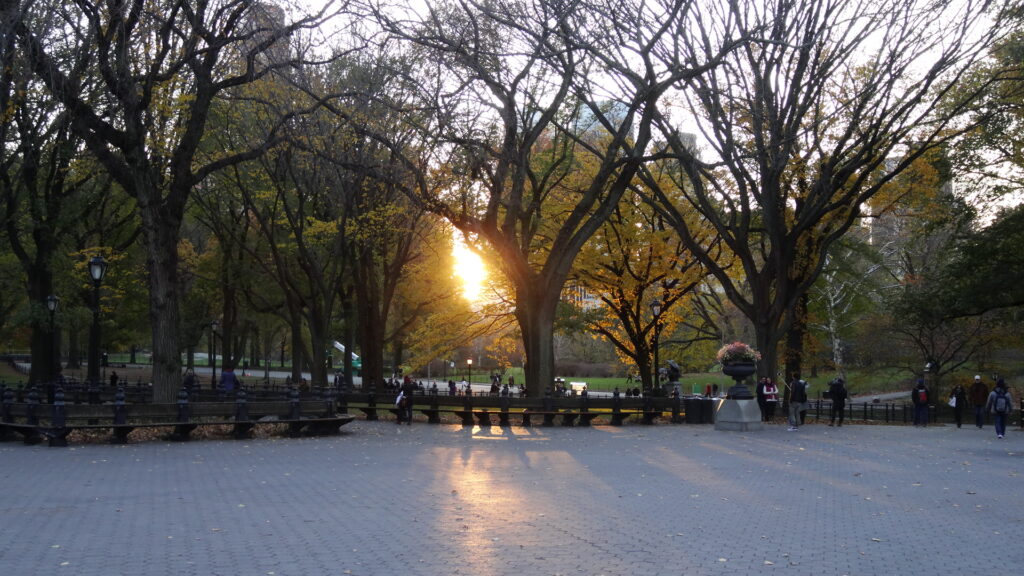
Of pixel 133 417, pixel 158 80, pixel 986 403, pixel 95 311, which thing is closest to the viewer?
pixel 133 417

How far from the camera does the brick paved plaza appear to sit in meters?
7.23

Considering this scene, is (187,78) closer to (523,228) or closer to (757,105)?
(523,228)

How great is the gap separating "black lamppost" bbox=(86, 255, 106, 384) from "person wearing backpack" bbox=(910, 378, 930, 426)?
23664 millimetres

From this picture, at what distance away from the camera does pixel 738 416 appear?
71.6 feet

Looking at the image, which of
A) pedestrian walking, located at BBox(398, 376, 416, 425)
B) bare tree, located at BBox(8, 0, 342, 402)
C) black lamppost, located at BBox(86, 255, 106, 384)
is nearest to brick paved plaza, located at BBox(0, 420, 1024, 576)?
bare tree, located at BBox(8, 0, 342, 402)

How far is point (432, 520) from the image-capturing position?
8984 millimetres

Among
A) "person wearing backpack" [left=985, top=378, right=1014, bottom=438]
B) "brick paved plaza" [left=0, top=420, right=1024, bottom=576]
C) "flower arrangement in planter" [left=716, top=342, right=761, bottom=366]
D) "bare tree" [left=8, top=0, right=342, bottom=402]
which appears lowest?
"brick paved plaza" [left=0, top=420, right=1024, bottom=576]

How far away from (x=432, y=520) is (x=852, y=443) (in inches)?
506

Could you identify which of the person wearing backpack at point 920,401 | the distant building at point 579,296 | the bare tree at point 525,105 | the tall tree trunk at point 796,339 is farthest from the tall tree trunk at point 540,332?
the person wearing backpack at point 920,401

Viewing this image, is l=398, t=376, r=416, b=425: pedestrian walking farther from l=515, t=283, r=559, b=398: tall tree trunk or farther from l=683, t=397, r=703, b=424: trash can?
l=683, t=397, r=703, b=424: trash can

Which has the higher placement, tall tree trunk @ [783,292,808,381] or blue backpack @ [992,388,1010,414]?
tall tree trunk @ [783,292,808,381]

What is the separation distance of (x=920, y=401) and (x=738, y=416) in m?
7.59

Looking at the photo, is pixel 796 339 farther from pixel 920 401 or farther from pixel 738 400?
pixel 738 400

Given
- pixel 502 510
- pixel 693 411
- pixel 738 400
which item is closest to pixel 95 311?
pixel 693 411
